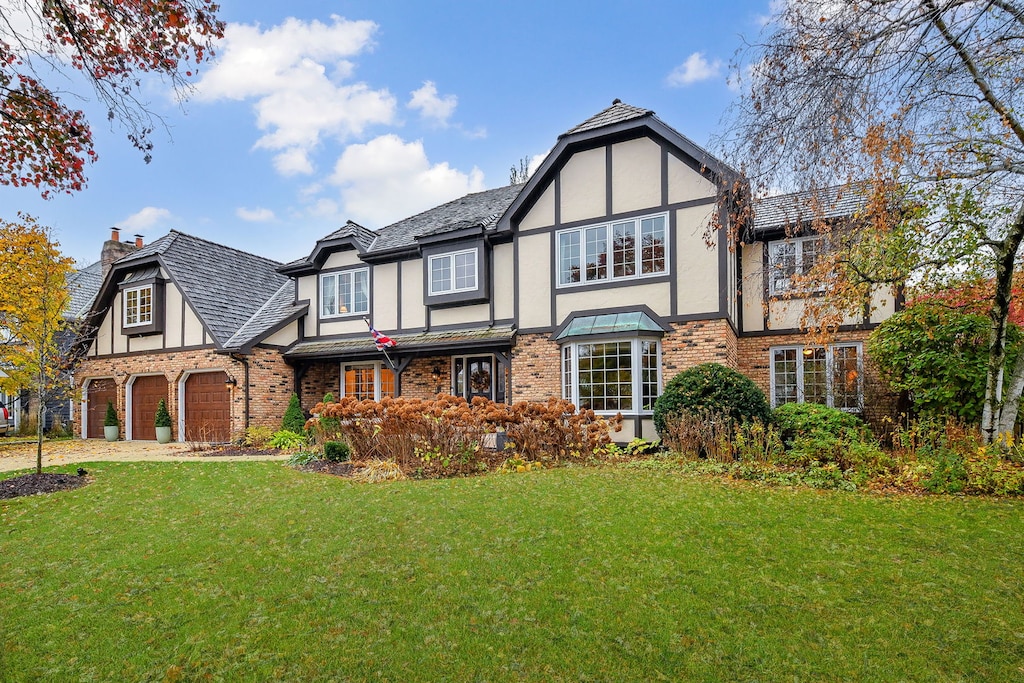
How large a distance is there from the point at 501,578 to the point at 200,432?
16.1 meters

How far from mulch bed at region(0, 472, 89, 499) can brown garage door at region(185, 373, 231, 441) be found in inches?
280

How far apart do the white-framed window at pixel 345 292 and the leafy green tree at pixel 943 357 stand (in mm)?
13668

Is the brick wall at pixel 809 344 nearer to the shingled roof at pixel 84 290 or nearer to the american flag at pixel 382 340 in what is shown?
the american flag at pixel 382 340

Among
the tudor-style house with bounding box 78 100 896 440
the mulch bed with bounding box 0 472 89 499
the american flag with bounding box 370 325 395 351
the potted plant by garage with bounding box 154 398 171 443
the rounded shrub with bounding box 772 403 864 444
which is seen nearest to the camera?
the mulch bed with bounding box 0 472 89 499

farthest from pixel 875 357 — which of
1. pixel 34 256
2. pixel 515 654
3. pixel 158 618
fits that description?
pixel 34 256

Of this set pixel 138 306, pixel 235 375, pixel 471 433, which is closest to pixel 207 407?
pixel 235 375

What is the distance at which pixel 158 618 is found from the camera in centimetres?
425

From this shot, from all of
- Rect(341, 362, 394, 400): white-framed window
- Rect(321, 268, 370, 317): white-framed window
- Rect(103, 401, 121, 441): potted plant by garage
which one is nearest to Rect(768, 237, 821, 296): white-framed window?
Rect(341, 362, 394, 400): white-framed window

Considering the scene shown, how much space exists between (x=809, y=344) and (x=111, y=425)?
21406 mm

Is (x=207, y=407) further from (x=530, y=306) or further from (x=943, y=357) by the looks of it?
(x=943, y=357)

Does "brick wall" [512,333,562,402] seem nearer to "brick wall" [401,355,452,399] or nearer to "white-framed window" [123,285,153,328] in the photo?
"brick wall" [401,355,452,399]

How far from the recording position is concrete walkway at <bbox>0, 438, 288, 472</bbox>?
1313cm

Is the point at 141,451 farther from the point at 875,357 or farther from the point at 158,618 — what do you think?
the point at 875,357

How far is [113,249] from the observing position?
2188 centimetres
